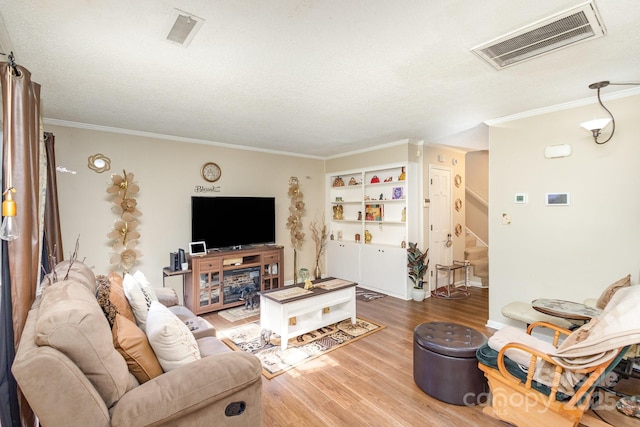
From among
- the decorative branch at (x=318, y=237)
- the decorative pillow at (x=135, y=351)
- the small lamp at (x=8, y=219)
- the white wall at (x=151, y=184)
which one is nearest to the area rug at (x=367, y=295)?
the decorative branch at (x=318, y=237)

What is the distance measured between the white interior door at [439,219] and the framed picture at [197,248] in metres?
3.65

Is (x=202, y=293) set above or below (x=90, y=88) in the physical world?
below

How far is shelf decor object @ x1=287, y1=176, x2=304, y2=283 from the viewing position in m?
5.52

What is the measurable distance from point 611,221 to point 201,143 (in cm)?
505

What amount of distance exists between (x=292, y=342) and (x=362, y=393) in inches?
42.2

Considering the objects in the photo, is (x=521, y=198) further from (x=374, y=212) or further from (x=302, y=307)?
(x=302, y=307)

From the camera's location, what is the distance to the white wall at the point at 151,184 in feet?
11.8

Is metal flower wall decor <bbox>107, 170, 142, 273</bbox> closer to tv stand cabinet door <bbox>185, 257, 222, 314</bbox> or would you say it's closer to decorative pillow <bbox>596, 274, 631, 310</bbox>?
tv stand cabinet door <bbox>185, 257, 222, 314</bbox>

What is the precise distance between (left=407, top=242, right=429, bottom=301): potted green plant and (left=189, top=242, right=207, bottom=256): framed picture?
3098 mm

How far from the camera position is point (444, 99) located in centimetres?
291

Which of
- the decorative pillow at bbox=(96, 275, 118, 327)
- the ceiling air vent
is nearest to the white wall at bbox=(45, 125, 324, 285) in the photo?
the decorative pillow at bbox=(96, 275, 118, 327)

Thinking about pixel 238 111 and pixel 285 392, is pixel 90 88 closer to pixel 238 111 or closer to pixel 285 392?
pixel 238 111

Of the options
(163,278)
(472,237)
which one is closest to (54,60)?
(163,278)

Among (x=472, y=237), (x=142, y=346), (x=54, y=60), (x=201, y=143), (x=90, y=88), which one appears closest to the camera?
(x=142, y=346)
